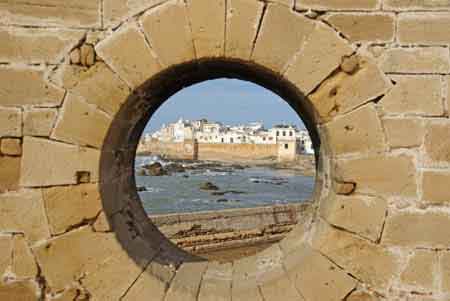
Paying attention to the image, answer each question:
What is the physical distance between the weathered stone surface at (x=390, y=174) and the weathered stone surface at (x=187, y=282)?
3.99 feet

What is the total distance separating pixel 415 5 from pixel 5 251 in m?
2.83

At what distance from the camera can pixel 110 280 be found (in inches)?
105

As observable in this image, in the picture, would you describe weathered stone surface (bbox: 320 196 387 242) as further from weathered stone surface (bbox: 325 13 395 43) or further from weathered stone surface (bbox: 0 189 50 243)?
weathered stone surface (bbox: 0 189 50 243)

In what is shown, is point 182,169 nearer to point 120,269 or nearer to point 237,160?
point 237,160

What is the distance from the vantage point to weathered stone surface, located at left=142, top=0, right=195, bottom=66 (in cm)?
261

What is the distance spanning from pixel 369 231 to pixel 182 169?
49.4m

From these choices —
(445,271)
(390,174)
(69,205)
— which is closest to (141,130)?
(69,205)

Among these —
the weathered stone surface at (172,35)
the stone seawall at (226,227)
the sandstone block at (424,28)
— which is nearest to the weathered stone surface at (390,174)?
the sandstone block at (424,28)

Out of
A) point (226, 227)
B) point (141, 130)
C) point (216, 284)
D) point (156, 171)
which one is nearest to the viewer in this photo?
point (216, 284)

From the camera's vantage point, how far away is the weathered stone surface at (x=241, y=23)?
8.50 ft

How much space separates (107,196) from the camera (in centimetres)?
279

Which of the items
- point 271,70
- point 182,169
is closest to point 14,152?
point 271,70

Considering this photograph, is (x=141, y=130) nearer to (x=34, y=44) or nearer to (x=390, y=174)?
(x=34, y=44)

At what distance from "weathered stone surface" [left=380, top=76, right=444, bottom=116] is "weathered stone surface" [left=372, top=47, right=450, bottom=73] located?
2.0 inches
